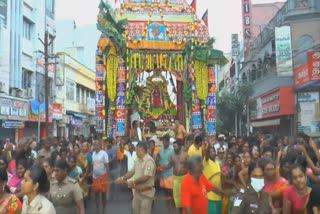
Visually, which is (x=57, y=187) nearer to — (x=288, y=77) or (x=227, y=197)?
(x=227, y=197)

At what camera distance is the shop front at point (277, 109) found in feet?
76.8

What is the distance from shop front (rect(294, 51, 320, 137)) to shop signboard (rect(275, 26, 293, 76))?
6.39m

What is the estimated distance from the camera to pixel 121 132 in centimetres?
1467

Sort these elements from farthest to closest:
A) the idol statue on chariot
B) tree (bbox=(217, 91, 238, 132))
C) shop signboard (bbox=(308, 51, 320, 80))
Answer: tree (bbox=(217, 91, 238, 132)) < shop signboard (bbox=(308, 51, 320, 80)) < the idol statue on chariot

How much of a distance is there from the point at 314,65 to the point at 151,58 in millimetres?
6753

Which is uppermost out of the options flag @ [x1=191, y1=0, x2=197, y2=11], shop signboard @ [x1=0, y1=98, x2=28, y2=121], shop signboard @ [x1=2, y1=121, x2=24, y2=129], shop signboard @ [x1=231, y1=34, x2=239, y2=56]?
shop signboard @ [x1=231, y1=34, x2=239, y2=56]

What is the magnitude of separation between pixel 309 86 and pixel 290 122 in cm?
725

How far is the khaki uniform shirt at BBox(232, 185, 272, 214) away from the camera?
Result: 183 inches

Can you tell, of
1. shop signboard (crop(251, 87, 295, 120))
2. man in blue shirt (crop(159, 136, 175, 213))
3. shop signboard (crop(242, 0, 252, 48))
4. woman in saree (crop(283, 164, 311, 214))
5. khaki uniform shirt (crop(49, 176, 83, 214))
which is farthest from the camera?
shop signboard (crop(242, 0, 252, 48))

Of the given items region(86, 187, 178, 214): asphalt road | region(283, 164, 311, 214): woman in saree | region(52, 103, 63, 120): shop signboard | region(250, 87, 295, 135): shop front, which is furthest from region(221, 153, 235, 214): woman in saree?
region(52, 103, 63, 120): shop signboard

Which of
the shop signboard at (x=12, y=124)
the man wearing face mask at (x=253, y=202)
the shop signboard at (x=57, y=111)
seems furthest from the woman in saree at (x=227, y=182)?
the shop signboard at (x=57, y=111)

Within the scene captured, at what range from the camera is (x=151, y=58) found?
632 inches

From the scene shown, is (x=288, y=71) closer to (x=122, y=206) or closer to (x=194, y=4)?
(x=194, y=4)

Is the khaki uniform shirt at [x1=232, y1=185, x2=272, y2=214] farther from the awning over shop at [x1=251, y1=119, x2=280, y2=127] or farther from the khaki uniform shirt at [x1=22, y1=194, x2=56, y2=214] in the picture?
the awning over shop at [x1=251, y1=119, x2=280, y2=127]
